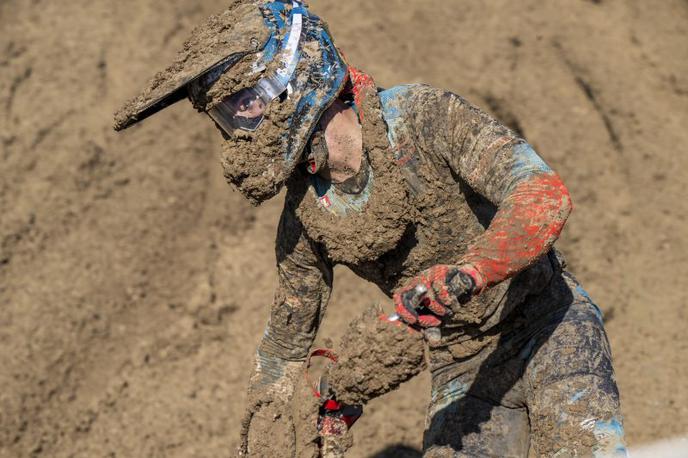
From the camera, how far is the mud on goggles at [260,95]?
3.32m

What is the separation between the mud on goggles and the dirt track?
3.00 meters

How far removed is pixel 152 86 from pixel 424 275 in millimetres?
1380

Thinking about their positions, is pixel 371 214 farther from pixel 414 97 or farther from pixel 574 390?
pixel 574 390

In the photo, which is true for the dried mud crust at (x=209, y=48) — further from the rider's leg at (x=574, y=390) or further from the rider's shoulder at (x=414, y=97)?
the rider's leg at (x=574, y=390)

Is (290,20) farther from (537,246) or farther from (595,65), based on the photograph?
(595,65)

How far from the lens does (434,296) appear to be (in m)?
2.64

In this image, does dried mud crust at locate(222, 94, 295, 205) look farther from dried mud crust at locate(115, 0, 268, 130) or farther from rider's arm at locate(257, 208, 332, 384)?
rider's arm at locate(257, 208, 332, 384)

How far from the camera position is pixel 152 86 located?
3408 mm

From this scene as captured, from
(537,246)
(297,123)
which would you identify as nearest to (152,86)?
(297,123)

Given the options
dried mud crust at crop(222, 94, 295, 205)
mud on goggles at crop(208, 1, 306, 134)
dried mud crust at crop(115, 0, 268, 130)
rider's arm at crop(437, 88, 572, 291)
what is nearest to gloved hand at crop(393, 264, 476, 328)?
rider's arm at crop(437, 88, 572, 291)

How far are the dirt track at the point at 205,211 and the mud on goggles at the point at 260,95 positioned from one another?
3.00m

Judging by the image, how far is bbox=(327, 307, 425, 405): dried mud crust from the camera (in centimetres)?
272

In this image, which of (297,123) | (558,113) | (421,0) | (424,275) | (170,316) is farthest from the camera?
(421,0)

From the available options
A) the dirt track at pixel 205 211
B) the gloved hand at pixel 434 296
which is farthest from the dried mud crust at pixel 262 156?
the dirt track at pixel 205 211
